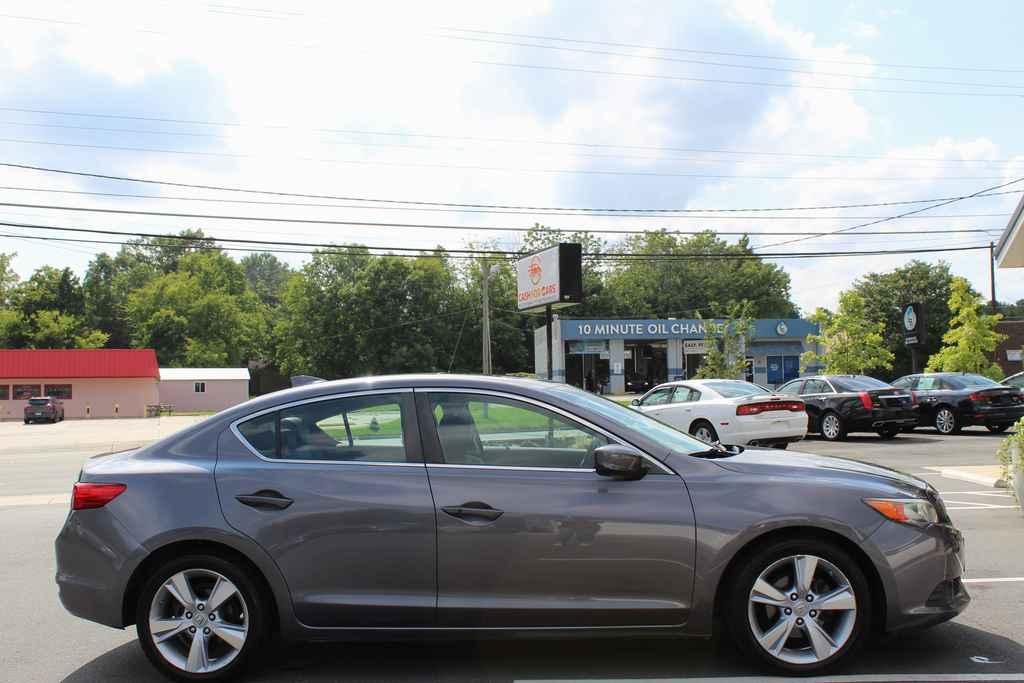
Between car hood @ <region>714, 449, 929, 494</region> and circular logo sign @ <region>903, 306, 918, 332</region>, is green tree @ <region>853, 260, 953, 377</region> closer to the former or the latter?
circular logo sign @ <region>903, 306, 918, 332</region>

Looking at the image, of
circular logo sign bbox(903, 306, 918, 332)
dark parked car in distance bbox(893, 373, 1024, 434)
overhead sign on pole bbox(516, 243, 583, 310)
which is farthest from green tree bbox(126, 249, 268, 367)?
dark parked car in distance bbox(893, 373, 1024, 434)

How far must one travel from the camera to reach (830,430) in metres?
20.5

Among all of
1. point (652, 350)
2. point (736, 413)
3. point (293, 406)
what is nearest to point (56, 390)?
point (652, 350)

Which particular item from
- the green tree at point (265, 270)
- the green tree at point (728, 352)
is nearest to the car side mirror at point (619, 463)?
the green tree at point (728, 352)

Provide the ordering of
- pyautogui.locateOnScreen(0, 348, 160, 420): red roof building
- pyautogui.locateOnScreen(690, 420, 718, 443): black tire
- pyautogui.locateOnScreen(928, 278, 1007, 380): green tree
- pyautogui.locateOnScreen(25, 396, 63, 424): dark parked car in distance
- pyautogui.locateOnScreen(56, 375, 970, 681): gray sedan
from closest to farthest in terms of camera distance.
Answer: pyautogui.locateOnScreen(56, 375, 970, 681): gray sedan < pyautogui.locateOnScreen(690, 420, 718, 443): black tire < pyautogui.locateOnScreen(928, 278, 1007, 380): green tree < pyautogui.locateOnScreen(25, 396, 63, 424): dark parked car in distance < pyautogui.locateOnScreen(0, 348, 160, 420): red roof building

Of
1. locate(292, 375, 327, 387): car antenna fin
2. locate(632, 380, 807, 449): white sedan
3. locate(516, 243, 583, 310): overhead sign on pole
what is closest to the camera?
locate(292, 375, 327, 387): car antenna fin

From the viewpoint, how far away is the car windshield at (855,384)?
20.4 m

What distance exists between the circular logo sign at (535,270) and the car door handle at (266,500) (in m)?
23.6

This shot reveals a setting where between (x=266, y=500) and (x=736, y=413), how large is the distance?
1311cm

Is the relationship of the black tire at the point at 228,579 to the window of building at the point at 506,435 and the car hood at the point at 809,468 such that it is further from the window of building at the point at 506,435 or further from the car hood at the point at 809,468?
the car hood at the point at 809,468

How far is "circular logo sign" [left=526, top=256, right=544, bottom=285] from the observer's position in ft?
92.8

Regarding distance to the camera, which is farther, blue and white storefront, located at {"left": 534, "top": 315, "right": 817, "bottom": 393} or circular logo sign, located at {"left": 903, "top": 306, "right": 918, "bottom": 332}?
blue and white storefront, located at {"left": 534, "top": 315, "right": 817, "bottom": 393}

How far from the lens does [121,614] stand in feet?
14.6

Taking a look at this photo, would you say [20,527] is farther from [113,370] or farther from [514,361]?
[514,361]
